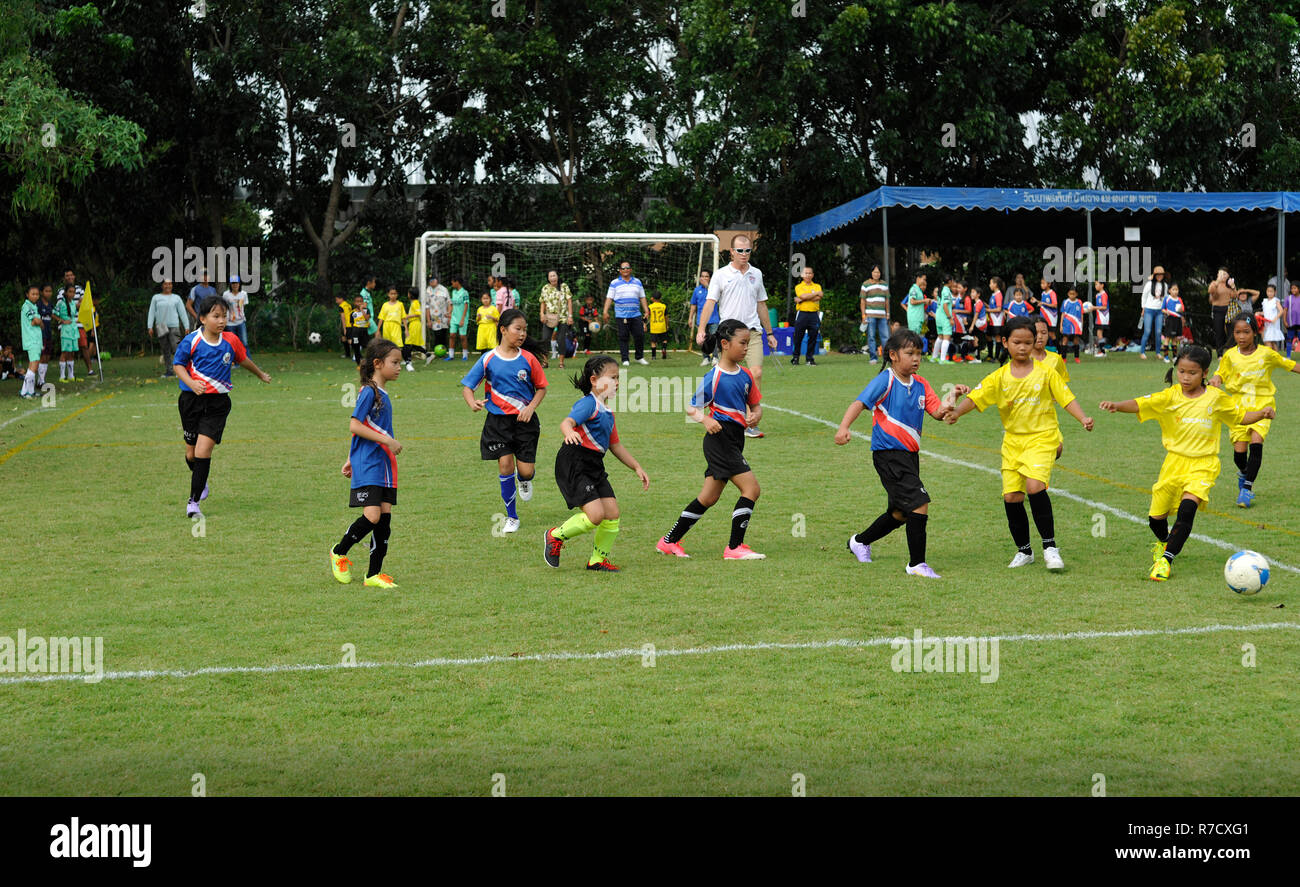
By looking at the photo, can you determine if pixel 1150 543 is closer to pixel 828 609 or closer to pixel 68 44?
pixel 828 609

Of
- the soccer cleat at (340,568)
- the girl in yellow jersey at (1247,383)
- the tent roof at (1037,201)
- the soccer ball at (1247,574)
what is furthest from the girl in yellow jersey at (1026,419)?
the tent roof at (1037,201)

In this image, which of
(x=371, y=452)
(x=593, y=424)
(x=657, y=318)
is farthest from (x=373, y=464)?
(x=657, y=318)

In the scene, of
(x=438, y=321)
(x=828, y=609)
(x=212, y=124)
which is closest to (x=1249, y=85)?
(x=438, y=321)

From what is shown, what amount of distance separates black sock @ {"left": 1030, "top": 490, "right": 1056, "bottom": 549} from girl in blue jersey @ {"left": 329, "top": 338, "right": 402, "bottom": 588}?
3810 millimetres

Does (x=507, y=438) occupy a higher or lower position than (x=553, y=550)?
higher

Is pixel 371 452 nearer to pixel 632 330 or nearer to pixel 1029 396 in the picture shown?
pixel 1029 396

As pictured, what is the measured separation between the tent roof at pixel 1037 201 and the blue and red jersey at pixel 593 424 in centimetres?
1992

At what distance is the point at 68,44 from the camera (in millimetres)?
31875

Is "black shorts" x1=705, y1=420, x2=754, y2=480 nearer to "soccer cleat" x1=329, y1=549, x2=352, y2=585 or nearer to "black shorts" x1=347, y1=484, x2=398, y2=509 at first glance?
"black shorts" x1=347, y1=484, x2=398, y2=509

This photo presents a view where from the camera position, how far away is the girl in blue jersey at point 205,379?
10.8 m

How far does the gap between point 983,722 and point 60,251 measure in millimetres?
33561

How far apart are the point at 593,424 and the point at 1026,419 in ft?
8.68

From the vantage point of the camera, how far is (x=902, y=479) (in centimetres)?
818

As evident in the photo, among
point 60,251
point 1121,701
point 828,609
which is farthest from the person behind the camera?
point 60,251
